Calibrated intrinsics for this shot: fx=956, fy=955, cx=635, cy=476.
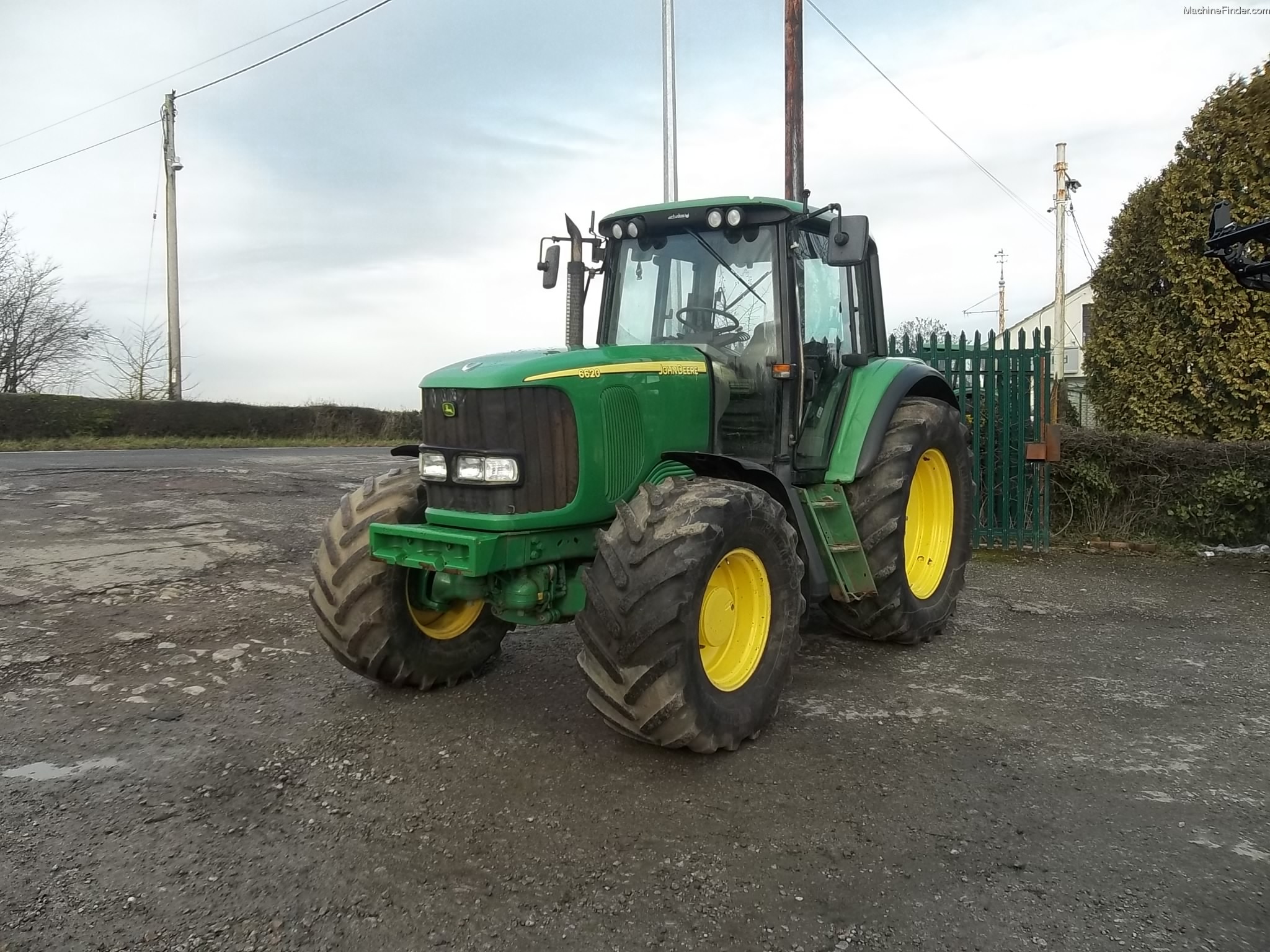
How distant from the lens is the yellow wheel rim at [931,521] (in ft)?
19.4

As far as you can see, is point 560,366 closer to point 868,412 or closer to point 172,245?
point 868,412

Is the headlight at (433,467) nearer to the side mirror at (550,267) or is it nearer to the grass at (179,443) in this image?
the side mirror at (550,267)

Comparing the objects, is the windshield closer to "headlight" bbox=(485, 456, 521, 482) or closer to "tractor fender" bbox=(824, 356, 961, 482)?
"tractor fender" bbox=(824, 356, 961, 482)

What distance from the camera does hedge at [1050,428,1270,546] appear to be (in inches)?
329

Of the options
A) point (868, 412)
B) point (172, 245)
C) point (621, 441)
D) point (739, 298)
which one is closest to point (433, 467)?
point (621, 441)

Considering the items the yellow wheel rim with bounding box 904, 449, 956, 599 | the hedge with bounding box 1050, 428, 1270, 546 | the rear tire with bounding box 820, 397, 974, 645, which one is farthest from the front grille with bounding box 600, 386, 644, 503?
the hedge with bounding box 1050, 428, 1270, 546

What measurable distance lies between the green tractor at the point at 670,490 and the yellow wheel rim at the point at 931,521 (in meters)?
0.28

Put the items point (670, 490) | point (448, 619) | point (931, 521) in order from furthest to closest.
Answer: point (931, 521) < point (448, 619) < point (670, 490)

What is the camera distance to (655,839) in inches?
124

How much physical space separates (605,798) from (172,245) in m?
23.1

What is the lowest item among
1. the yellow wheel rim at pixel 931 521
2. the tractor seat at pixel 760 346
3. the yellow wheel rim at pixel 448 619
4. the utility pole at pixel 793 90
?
the yellow wheel rim at pixel 448 619

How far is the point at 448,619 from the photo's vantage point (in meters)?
4.61

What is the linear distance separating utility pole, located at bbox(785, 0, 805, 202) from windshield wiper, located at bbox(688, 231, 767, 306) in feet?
22.3

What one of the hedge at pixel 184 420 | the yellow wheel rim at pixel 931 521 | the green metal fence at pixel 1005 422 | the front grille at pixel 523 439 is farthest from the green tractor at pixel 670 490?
the hedge at pixel 184 420
